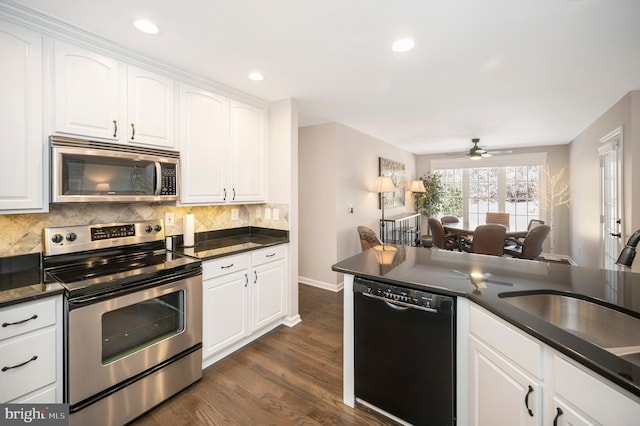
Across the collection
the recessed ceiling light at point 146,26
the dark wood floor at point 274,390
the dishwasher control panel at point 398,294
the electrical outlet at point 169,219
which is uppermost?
the recessed ceiling light at point 146,26

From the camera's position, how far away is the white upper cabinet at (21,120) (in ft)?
5.14

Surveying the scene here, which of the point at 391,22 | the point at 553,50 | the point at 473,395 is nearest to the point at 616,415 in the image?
the point at 473,395

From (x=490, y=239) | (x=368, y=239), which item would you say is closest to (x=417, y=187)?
(x=490, y=239)

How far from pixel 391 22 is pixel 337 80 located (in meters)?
0.93

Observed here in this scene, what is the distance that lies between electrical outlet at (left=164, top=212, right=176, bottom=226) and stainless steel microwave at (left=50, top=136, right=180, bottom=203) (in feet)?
1.30

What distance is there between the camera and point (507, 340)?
1186mm

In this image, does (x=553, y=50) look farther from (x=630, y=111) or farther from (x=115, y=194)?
(x=115, y=194)

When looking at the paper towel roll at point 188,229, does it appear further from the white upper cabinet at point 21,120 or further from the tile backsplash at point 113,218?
the white upper cabinet at point 21,120

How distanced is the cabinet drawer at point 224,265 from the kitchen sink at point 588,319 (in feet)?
6.54

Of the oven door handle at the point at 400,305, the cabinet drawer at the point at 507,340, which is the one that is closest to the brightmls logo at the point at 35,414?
the oven door handle at the point at 400,305

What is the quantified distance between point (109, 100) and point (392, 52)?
2.13m

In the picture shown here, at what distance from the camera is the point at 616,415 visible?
782mm

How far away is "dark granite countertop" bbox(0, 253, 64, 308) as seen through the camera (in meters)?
1.38

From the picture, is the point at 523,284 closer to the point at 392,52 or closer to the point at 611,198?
the point at 392,52
